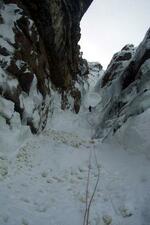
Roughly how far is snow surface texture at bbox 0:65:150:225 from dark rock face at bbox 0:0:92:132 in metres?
1.65

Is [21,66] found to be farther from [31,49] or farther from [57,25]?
[57,25]

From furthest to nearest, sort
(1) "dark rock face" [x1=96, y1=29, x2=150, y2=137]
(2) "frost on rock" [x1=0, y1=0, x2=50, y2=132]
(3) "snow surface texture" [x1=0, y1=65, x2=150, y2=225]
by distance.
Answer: (1) "dark rock face" [x1=96, y1=29, x2=150, y2=137]
(2) "frost on rock" [x1=0, y1=0, x2=50, y2=132]
(3) "snow surface texture" [x1=0, y1=65, x2=150, y2=225]

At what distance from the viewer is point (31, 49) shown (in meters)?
15.6

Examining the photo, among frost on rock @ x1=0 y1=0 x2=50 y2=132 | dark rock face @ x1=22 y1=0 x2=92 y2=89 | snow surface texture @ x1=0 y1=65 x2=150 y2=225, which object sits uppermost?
dark rock face @ x1=22 y1=0 x2=92 y2=89

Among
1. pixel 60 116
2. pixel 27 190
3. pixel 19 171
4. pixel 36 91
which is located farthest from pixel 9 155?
pixel 60 116

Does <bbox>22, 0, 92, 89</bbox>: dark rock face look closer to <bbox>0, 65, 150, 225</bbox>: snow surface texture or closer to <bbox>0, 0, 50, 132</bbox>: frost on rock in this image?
<bbox>0, 0, 50, 132</bbox>: frost on rock

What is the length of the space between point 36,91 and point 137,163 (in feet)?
25.7

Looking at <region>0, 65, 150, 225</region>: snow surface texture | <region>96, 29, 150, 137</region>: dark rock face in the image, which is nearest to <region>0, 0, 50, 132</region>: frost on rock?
<region>0, 65, 150, 225</region>: snow surface texture

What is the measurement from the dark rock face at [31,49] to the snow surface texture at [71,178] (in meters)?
1.65

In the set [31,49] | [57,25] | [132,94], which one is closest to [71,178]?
[31,49]

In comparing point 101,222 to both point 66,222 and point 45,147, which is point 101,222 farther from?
point 45,147

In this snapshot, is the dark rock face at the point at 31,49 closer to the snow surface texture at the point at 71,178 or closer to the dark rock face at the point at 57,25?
the dark rock face at the point at 57,25

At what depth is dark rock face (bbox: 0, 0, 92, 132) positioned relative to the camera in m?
12.4

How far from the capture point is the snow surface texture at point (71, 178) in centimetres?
633
